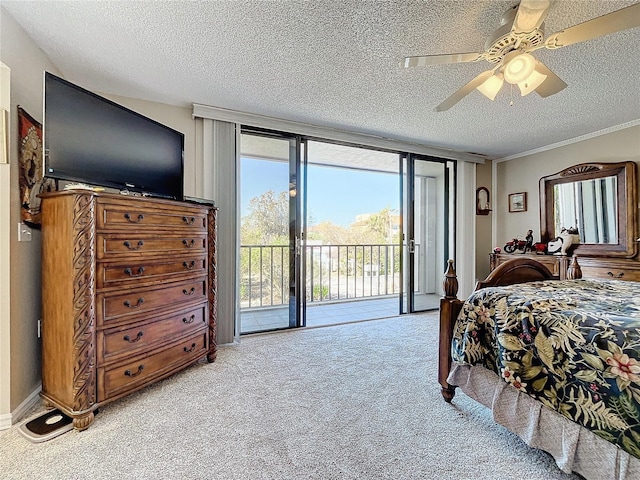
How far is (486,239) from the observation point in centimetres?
489

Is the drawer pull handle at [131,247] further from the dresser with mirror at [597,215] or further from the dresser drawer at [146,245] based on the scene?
the dresser with mirror at [597,215]

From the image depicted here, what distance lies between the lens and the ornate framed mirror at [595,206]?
330 cm

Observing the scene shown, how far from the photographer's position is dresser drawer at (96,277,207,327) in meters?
1.76

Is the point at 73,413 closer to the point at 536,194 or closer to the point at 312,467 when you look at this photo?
the point at 312,467

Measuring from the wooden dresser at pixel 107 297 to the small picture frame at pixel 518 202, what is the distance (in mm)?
4626

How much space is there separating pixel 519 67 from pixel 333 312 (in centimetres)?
352

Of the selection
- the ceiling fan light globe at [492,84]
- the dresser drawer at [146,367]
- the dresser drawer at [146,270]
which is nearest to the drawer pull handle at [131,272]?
the dresser drawer at [146,270]

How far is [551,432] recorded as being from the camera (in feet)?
4.34

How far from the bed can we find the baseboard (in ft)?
8.40

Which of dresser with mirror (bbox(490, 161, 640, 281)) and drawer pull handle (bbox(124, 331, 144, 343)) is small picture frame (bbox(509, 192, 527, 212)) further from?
drawer pull handle (bbox(124, 331, 144, 343))

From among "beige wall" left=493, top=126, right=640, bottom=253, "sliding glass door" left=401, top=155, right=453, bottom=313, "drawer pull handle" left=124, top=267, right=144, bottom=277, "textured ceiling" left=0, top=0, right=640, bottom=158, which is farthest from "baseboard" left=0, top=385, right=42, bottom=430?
"beige wall" left=493, top=126, right=640, bottom=253

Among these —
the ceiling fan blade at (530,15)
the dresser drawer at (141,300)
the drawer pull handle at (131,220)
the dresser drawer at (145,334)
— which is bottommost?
the dresser drawer at (145,334)

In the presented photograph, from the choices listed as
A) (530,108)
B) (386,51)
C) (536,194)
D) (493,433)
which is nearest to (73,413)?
(493,433)

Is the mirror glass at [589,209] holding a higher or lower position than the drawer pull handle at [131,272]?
higher
